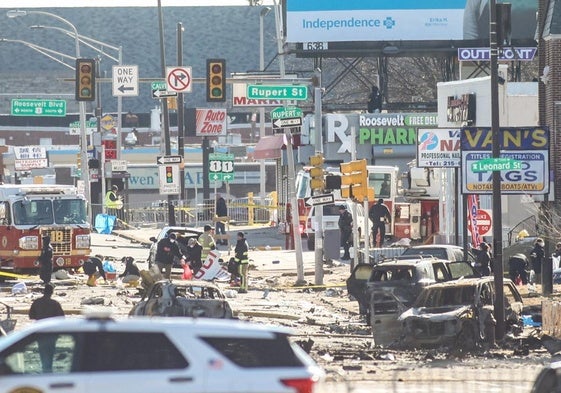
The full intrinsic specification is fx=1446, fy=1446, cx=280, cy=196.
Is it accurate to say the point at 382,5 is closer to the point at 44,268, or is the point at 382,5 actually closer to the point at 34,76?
the point at 44,268

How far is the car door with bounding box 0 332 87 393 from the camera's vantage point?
12586 mm

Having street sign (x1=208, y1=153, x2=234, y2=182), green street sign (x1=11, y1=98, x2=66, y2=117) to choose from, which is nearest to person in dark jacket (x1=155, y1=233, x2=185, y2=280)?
street sign (x1=208, y1=153, x2=234, y2=182)

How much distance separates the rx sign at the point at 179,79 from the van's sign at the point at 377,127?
18156mm

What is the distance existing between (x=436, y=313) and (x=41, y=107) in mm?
42426

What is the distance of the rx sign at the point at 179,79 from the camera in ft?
144

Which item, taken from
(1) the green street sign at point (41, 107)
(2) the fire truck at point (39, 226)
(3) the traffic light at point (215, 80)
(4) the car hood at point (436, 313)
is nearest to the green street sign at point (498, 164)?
(4) the car hood at point (436, 313)

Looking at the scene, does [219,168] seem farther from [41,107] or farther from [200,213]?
[41,107]

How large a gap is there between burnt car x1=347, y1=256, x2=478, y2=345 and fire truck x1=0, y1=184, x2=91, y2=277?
45.6 feet

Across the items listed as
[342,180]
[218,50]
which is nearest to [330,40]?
[342,180]

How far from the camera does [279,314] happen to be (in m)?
31.2

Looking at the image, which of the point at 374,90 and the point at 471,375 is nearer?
the point at 471,375

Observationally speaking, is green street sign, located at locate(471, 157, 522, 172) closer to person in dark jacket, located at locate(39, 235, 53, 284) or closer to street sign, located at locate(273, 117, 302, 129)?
street sign, located at locate(273, 117, 302, 129)

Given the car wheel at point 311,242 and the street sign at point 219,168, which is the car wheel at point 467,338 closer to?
the car wheel at point 311,242

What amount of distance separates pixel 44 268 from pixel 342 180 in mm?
7898
